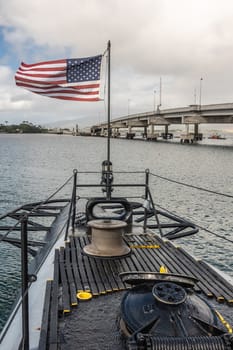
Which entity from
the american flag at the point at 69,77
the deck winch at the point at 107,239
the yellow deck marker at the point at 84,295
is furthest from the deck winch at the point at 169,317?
the american flag at the point at 69,77

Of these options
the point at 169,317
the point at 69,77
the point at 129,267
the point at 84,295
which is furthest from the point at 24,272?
the point at 69,77

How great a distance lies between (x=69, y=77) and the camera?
1345 cm

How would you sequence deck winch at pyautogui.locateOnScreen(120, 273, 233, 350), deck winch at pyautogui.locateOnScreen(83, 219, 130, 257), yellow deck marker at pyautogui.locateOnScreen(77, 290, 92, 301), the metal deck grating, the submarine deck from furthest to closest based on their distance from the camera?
deck winch at pyautogui.locateOnScreen(83, 219, 130, 257)
the metal deck grating
yellow deck marker at pyautogui.locateOnScreen(77, 290, 92, 301)
the submarine deck
deck winch at pyautogui.locateOnScreen(120, 273, 233, 350)

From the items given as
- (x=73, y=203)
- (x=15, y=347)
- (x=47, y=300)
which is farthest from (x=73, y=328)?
(x=73, y=203)

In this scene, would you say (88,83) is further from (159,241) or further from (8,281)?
(8,281)

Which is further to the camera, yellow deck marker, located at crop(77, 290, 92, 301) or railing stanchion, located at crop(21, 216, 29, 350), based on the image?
yellow deck marker, located at crop(77, 290, 92, 301)

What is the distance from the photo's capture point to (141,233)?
35.4ft

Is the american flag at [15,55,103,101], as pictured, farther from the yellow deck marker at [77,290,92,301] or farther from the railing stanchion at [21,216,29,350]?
the railing stanchion at [21,216,29,350]

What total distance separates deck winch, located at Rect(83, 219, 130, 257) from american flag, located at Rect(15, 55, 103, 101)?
6750mm

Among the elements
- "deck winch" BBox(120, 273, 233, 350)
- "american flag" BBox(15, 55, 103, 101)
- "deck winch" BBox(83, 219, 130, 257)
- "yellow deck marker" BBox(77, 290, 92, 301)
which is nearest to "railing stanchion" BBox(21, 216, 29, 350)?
"deck winch" BBox(120, 273, 233, 350)

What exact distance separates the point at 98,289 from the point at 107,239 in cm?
168

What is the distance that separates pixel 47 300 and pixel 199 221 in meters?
20.1

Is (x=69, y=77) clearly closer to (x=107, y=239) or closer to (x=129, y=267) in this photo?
(x=107, y=239)

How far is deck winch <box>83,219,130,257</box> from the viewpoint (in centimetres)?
778
